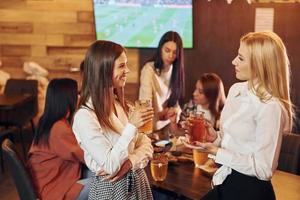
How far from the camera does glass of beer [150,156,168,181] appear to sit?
77.4 inches

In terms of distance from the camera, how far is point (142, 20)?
14.5 feet

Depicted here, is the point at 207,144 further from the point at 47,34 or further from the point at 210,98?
Result: the point at 47,34

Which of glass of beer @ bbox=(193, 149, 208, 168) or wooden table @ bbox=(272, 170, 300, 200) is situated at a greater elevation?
glass of beer @ bbox=(193, 149, 208, 168)

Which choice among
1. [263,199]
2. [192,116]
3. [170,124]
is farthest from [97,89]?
[170,124]

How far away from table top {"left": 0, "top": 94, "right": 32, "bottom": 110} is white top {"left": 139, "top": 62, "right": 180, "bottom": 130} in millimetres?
1430

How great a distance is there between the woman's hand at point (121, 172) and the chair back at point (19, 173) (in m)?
0.59

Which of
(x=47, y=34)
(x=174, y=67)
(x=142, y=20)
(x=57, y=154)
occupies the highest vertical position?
(x=142, y=20)

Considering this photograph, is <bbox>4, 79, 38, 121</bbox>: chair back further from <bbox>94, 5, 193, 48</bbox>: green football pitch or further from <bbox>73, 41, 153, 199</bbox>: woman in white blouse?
<bbox>73, 41, 153, 199</bbox>: woman in white blouse

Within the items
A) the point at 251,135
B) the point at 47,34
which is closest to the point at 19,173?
the point at 251,135

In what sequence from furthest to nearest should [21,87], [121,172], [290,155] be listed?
1. [21,87]
2. [290,155]
3. [121,172]

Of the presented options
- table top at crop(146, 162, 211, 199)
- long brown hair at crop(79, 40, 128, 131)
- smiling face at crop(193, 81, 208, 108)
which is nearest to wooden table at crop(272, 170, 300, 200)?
table top at crop(146, 162, 211, 199)

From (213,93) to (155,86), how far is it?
0.51 metres

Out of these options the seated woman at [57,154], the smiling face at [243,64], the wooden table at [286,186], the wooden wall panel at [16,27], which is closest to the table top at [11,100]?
the wooden wall panel at [16,27]

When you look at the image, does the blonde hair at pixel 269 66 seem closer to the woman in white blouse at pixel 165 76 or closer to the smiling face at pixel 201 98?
the smiling face at pixel 201 98
